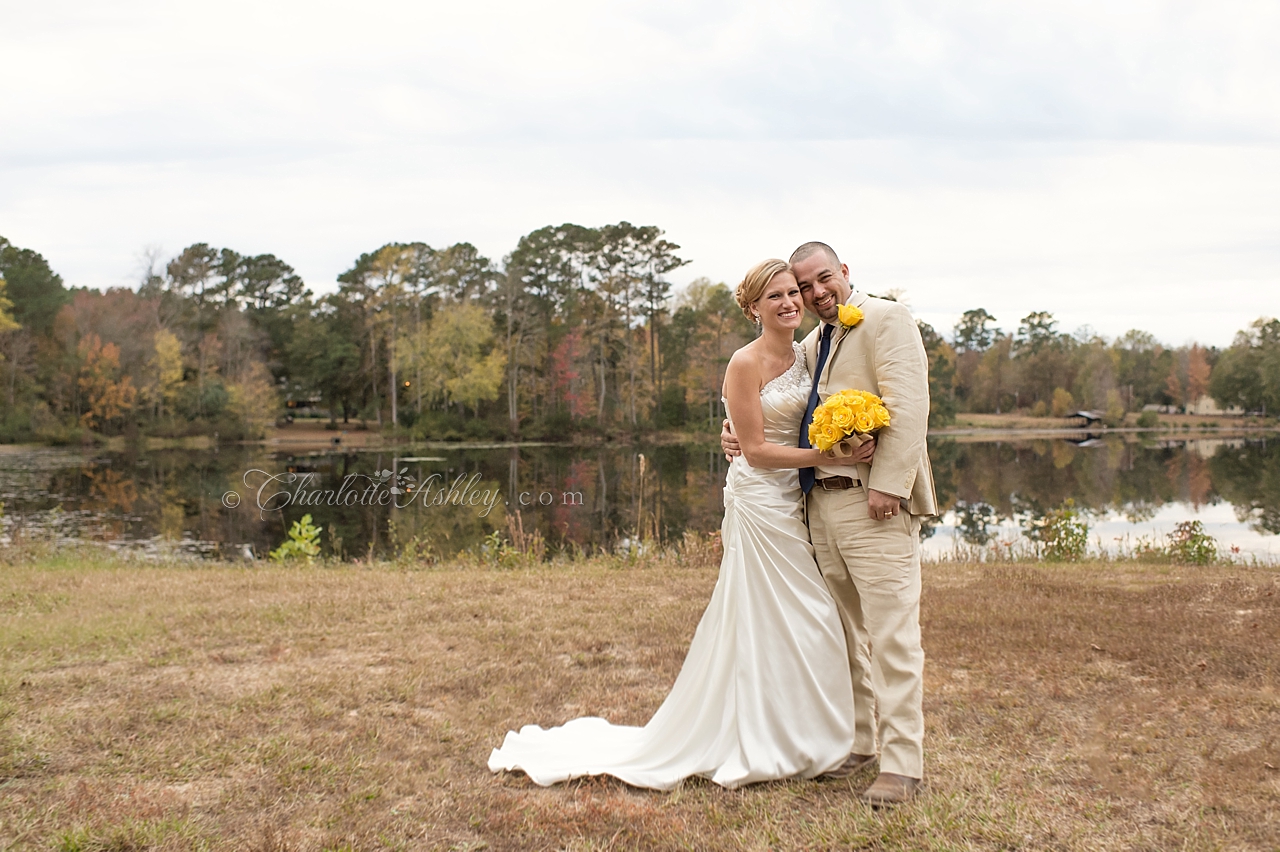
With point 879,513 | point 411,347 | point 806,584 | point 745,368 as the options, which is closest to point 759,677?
point 806,584

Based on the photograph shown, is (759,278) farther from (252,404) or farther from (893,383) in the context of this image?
(252,404)

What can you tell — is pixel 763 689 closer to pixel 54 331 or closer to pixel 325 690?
pixel 325 690

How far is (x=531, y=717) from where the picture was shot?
197 inches

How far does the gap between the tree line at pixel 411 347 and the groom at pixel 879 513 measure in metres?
46.3

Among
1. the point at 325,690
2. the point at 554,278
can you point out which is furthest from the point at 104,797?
the point at 554,278

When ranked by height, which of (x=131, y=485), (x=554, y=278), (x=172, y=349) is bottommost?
(x=131, y=485)

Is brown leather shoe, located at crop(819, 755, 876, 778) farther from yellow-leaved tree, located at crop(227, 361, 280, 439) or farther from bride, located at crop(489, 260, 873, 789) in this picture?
yellow-leaved tree, located at crop(227, 361, 280, 439)

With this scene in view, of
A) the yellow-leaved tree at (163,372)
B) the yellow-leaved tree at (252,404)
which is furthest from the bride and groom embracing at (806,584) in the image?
the yellow-leaved tree at (163,372)

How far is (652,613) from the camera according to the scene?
24.5ft

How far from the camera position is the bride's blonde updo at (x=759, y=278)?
13.3 feet

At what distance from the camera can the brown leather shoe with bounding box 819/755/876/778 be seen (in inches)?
159

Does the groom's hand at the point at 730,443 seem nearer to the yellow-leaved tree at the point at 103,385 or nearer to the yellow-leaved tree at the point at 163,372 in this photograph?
the yellow-leaved tree at the point at 103,385

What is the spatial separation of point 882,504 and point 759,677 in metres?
0.99

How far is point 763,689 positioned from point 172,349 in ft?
176
